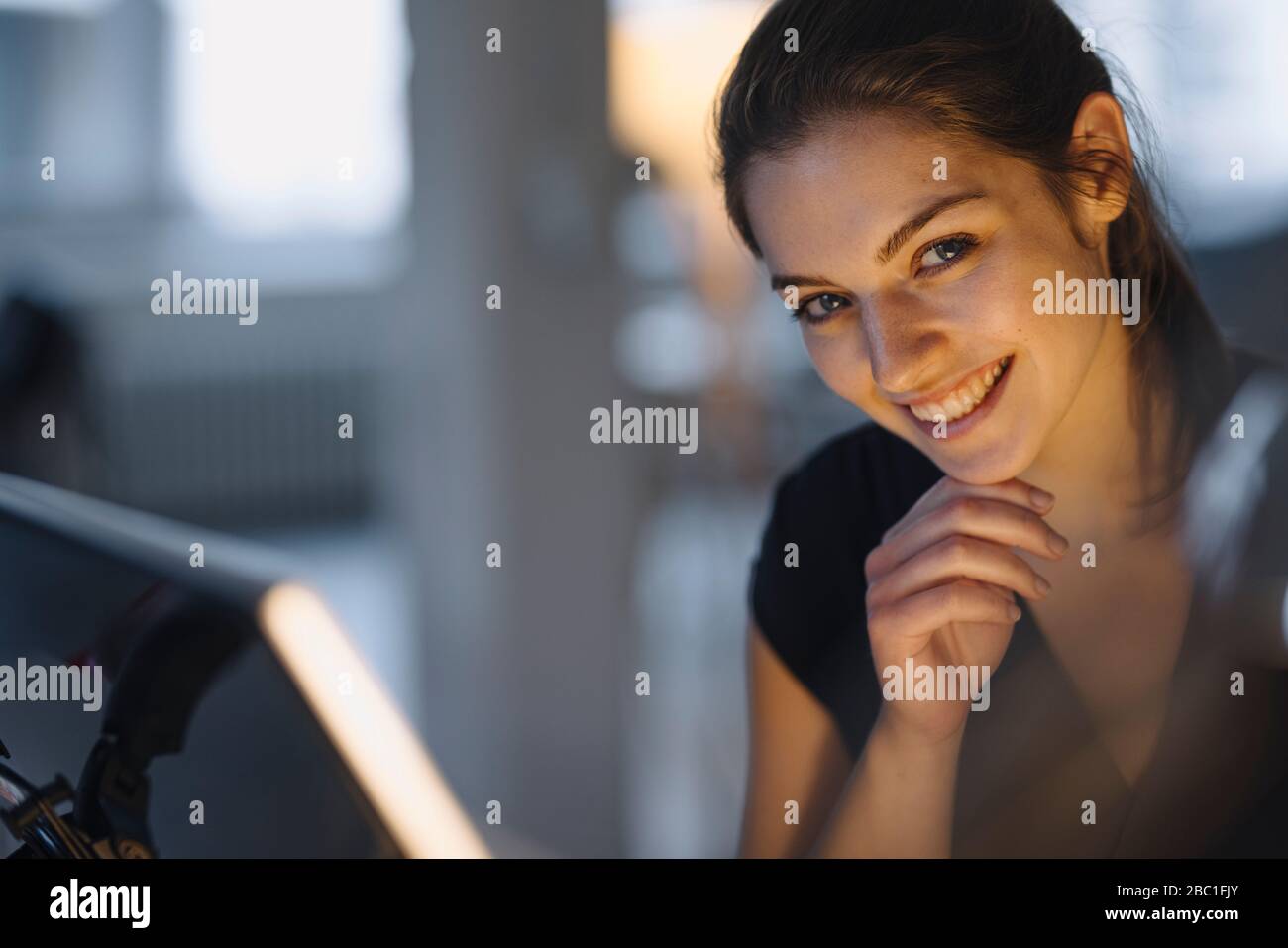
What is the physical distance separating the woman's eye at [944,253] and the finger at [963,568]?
0.54 ft

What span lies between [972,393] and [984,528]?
0.08 m

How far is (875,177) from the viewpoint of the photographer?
2.25ft

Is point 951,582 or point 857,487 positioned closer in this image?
point 951,582

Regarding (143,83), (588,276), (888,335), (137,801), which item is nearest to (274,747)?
(137,801)

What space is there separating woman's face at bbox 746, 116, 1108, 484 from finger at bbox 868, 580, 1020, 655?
7cm

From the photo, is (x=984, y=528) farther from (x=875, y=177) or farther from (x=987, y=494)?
(x=875, y=177)

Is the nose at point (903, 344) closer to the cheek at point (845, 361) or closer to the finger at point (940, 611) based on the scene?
the cheek at point (845, 361)

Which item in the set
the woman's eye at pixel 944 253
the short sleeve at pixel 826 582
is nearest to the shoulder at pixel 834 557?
the short sleeve at pixel 826 582

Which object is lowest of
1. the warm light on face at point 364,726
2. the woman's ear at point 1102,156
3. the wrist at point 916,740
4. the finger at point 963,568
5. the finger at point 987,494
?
the wrist at point 916,740

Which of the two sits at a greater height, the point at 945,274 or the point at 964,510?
the point at 945,274

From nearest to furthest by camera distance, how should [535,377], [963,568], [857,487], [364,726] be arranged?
1. [364,726]
2. [963,568]
3. [857,487]
4. [535,377]

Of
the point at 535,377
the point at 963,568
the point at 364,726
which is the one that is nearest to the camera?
the point at 364,726

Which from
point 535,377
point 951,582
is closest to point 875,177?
point 951,582

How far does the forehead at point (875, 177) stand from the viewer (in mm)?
686
